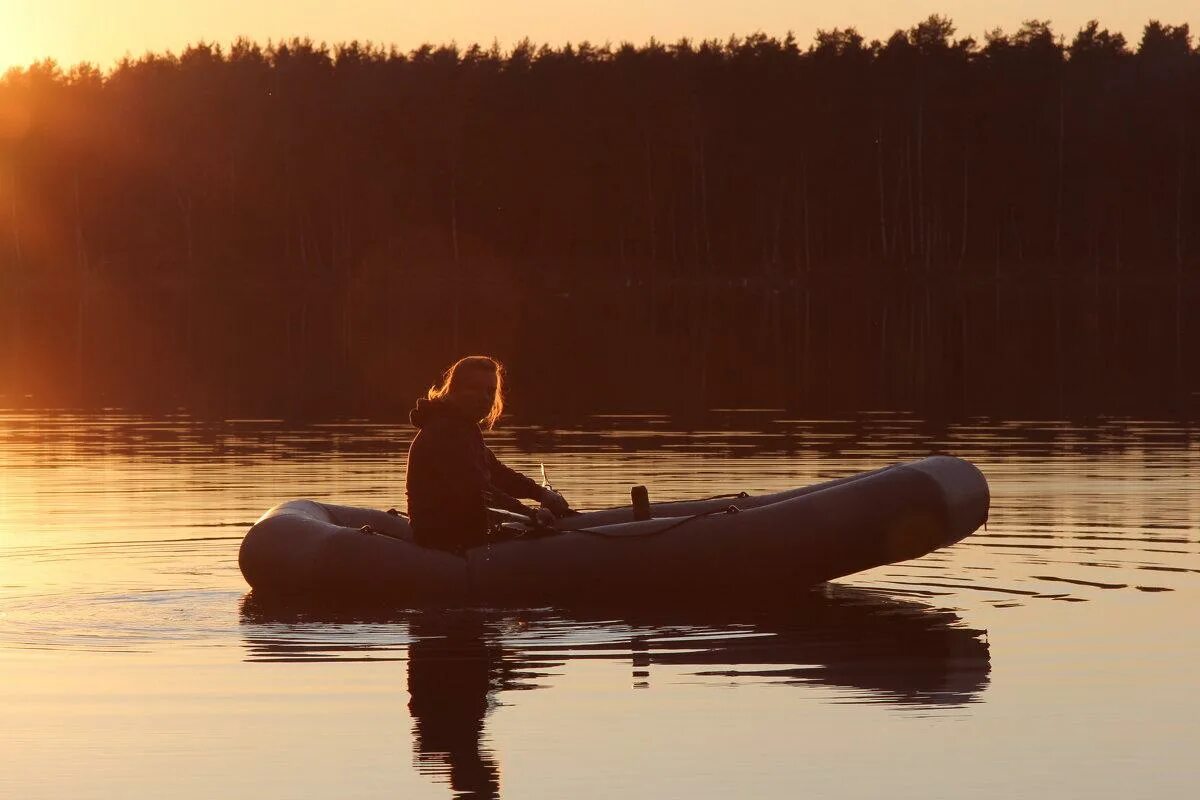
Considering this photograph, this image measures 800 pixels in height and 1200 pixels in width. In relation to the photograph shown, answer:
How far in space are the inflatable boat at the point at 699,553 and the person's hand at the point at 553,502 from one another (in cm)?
23

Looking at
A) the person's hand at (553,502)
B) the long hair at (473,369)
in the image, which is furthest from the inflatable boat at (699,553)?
the long hair at (473,369)

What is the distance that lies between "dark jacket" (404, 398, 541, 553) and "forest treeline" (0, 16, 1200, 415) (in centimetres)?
4126

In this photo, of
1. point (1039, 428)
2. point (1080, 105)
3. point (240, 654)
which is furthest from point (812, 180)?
point (240, 654)

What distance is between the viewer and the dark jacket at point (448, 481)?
1248 centimetres

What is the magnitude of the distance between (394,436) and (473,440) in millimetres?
11503

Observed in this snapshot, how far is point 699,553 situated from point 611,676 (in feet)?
7.80

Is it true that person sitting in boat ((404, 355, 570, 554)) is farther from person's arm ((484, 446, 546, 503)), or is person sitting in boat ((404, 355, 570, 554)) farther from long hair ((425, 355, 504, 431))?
person's arm ((484, 446, 546, 503))

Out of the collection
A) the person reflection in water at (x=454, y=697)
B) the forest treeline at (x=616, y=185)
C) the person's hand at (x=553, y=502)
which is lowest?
the person reflection in water at (x=454, y=697)

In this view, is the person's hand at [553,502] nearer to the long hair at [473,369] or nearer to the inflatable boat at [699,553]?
the inflatable boat at [699,553]

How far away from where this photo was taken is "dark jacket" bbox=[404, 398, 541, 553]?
41.0 feet

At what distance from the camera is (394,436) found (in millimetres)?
23953

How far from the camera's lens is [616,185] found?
82750mm

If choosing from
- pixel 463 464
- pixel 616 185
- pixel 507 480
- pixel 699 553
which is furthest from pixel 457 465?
pixel 616 185

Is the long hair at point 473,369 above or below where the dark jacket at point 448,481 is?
above
